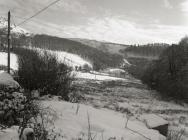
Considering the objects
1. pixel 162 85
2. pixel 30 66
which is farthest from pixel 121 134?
pixel 162 85

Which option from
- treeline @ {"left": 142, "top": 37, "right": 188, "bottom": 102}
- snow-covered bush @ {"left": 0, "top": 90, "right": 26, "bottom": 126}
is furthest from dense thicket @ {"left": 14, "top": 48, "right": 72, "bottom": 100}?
treeline @ {"left": 142, "top": 37, "right": 188, "bottom": 102}

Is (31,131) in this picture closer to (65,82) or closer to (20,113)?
(20,113)

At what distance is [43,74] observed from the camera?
12531 millimetres

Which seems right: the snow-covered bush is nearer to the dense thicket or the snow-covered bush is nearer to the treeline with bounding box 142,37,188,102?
the dense thicket

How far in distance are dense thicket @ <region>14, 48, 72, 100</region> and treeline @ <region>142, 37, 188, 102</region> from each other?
80.0 feet

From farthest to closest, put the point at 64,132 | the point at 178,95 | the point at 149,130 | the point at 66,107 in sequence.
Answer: the point at 178,95 < the point at 66,107 < the point at 149,130 < the point at 64,132

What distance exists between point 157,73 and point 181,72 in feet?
20.4

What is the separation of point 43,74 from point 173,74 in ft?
92.7

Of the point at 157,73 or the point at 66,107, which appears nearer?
the point at 66,107

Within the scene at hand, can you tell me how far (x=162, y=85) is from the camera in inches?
1457

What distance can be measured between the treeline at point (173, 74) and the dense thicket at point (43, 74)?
2439 centimetres

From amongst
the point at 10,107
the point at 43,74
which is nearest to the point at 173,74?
the point at 43,74

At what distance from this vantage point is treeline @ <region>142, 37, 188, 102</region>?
1320 inches

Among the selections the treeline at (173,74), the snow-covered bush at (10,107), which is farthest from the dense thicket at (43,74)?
the treeline at (173,74)
